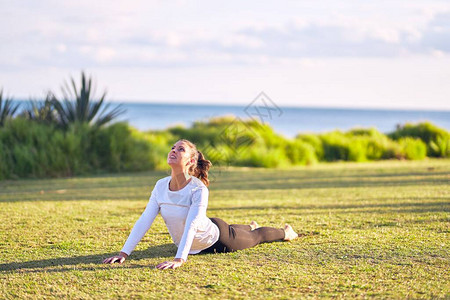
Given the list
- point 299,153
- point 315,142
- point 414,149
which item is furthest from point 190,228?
point 414,149

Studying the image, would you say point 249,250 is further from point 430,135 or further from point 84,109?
point 430,135

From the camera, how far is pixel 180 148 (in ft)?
16.0

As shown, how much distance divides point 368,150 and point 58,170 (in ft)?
33.4

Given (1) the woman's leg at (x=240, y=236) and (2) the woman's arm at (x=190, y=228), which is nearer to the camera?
(2) the woman's arm at (x=190, y=228)

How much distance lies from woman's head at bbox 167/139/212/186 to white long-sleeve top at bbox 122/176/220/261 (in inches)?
5.4

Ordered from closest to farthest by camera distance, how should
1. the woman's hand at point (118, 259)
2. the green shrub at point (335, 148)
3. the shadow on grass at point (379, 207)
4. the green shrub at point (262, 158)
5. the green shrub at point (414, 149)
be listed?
the woman's hand at point (118, 259)
the shadow on grass at point (379, 207)
the green shrub at point (262, 158)
the green shrub at point (414, 149)
the green shrub at point (335, 148)

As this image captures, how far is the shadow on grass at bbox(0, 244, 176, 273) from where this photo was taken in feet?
15.1

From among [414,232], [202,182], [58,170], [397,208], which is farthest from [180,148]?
[58,170]

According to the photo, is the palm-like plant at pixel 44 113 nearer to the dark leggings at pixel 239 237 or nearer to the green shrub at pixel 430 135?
the dark leggings at pixel 239 237

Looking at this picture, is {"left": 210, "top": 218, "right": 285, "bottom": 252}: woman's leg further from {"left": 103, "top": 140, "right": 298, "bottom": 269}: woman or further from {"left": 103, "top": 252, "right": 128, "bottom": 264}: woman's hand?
{"left": 103, "top": 252, "right": 128, "bottom": 264}: woman's hand

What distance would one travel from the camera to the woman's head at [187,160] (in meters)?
4.84

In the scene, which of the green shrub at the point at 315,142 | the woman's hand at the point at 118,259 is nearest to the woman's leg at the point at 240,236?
the woman's hand at the point at 118,259

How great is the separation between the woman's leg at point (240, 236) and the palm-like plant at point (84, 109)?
9176 millimetres

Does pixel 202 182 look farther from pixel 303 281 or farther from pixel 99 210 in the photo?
pixel 99 210
